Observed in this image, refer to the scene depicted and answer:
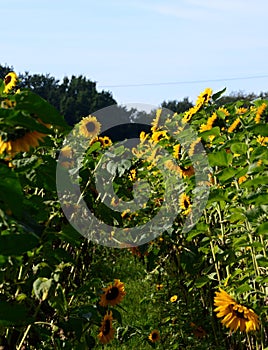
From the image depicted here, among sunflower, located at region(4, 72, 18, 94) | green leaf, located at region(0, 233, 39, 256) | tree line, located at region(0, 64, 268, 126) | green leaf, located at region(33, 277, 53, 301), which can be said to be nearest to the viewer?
green leaf, located at region(0, 233, 39, 256)

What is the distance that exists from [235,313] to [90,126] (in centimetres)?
152

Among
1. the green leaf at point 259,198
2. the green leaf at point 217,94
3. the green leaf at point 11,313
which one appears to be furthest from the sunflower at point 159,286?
the green leaf at point 11,313

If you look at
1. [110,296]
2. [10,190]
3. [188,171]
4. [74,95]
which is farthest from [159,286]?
[74,95]

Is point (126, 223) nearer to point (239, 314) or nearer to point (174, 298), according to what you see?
point (174, 298)

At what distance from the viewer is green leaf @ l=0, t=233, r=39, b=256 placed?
58.6 inches

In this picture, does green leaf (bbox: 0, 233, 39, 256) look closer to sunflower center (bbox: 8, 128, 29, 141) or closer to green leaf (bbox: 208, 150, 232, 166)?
sunflower center (bbox: 8, 128, 29, 141)

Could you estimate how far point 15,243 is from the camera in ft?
4.89

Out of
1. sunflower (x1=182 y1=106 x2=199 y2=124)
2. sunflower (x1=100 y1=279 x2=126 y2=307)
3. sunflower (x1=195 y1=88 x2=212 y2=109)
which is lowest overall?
sunflower (x1=100 y1=279 x2=126 y2=307)

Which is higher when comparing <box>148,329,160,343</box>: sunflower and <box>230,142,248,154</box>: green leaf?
<box>230,142,248,154</box>: green leaf

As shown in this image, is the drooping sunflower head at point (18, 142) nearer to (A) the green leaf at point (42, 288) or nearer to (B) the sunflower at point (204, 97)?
(A) the green leaf at point (42, 288)

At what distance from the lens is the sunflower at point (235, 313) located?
2.31 meters

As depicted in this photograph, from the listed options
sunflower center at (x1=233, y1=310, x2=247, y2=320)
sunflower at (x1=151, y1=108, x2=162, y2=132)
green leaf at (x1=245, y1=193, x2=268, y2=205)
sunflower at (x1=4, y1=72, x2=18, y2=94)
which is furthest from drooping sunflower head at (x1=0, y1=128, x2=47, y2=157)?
sunflower at (x1=151, y1=108, x2=162, y2=132)

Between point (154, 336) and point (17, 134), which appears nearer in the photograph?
point (17, 134)

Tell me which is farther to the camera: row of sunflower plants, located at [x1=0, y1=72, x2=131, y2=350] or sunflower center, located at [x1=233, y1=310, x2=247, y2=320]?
sunflower center, located at [x1=233, y1=310, x2=247, y2=320]
